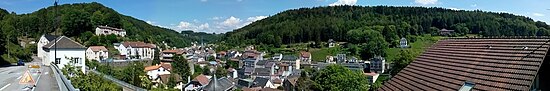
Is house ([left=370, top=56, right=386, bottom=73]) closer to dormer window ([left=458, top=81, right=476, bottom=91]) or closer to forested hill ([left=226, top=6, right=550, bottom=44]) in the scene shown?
forested hill ([left=226, top=6, right=550, bottom=44])

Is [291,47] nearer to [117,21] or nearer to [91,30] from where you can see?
[117,21]

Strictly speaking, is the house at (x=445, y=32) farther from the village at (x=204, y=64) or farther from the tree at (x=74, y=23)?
the tree at (x=74, y=23)

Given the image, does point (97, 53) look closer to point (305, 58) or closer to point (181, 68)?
point (181, 68)

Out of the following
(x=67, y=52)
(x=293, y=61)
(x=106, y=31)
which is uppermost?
(x=106, y=31)

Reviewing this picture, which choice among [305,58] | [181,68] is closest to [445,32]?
[305,58]

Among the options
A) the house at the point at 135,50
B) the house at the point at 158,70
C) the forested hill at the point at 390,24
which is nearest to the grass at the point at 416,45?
the forested hill at the point at 390,24

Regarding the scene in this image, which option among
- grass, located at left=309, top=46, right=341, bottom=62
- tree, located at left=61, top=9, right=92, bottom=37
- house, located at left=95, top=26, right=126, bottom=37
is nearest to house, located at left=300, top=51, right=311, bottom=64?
grass, located at left=309, top=46, right=341, bottom=62

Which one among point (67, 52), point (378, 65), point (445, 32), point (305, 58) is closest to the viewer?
point (67, 52)
